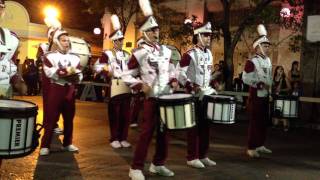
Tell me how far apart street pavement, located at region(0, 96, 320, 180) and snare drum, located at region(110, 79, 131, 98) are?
99cm

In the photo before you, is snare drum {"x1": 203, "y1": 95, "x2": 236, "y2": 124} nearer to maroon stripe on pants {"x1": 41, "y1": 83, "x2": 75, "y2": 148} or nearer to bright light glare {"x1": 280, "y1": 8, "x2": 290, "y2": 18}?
maroon stripe on pants {"x1": 41, "y1": 83, "x2": 75, "y2": 148}

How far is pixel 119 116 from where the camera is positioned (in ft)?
30.4

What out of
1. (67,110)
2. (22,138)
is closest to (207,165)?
(67,110)

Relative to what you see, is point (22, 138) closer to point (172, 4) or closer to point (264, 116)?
point (264, 116)

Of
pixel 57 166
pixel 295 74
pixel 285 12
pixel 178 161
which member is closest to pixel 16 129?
pixel 57 166

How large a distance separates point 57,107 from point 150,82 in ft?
6.96

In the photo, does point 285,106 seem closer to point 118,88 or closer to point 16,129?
point 118,88

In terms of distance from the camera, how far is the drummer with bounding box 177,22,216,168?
7562mm

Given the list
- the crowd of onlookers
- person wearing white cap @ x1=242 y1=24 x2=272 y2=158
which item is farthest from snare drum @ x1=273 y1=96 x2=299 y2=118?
the crowd of onlookers

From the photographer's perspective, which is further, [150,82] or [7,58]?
[150,82]

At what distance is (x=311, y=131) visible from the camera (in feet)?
44.7

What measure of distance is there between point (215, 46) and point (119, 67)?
13811 mm

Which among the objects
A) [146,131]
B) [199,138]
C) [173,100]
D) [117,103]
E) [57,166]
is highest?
[173,100]

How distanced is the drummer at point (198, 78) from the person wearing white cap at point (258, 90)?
1.19m
